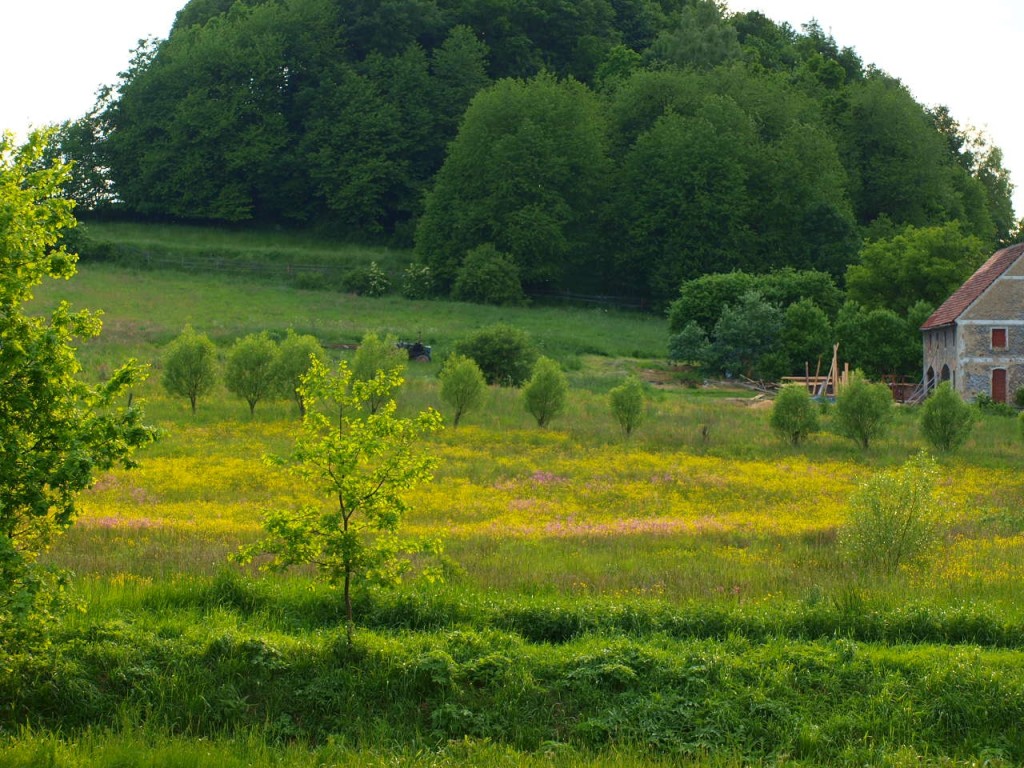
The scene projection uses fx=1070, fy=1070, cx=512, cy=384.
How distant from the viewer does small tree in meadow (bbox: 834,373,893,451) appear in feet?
115

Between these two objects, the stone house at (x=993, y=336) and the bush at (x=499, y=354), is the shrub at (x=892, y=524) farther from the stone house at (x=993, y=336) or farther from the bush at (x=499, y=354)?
the stone house at (x=993, y=336)

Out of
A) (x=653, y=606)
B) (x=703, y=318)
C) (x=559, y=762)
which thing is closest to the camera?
(x=559, y=762)

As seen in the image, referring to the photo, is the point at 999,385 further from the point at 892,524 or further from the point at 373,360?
the point at 892,524

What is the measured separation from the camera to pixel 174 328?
56.3 meters

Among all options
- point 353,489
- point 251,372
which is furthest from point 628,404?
point 353,489

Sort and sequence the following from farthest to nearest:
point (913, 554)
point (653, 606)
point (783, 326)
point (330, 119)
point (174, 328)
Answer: point (330, 119)
point (783, 326)
point (174, 328)
point (913, 554)
point (653, 606)

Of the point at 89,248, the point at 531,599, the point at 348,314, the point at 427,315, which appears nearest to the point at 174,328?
the point at 348,314

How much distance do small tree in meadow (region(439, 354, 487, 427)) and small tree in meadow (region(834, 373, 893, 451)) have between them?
12.4 m

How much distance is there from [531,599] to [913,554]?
6.84m

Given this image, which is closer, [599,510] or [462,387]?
[599,510]

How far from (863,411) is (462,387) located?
1364cm

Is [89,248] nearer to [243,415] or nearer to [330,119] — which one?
[330,119]

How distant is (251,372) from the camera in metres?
38.8

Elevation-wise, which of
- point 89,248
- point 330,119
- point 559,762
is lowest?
point 559,762
